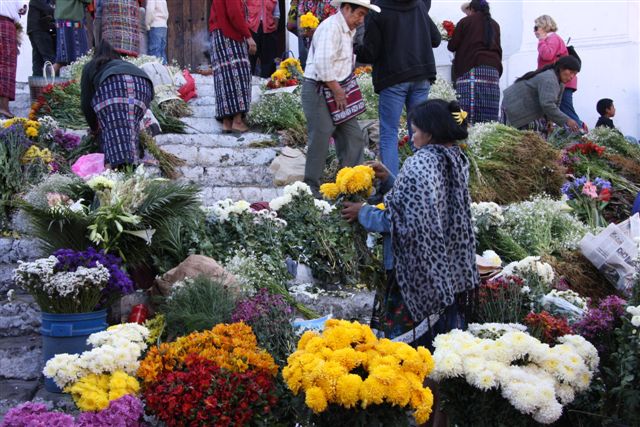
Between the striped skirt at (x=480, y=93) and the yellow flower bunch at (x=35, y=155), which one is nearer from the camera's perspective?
the yellow flower bunch at (x=35, y=155)

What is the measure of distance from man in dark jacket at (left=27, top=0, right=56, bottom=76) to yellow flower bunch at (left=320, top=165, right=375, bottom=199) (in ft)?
26.9

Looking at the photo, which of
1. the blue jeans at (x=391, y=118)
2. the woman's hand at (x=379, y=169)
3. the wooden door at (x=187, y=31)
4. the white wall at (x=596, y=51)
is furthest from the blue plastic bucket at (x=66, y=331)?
the wooden door at (x=187, y=31)

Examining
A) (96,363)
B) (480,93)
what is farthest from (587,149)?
(96,363)

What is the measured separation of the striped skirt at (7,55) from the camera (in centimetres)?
910

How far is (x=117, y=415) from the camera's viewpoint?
10.5 feet

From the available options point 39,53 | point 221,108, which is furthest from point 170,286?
point 39,53

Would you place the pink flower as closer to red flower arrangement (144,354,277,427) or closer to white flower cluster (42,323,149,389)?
red flower arrangement (144,354,277,427)

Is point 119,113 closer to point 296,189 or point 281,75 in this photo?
point 296,189

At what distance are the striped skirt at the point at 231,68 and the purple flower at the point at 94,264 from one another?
4423mm

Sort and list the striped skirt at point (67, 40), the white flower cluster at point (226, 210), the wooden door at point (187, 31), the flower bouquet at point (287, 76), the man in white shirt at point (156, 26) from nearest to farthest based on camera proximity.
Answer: the white flower cluster at point (226, 210), the flower bouquet at point (287, 76), the striped skirt at point (67, 40), the man in white shirt at point (156, 26), the wooden door at point (187, 31)

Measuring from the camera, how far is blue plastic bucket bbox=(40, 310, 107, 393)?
14.3ft

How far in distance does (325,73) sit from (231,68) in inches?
81.8

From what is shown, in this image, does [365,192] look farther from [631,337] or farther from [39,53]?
[39,53]

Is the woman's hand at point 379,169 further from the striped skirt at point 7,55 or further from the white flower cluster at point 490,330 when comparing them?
the striped skirt at point 7,55
